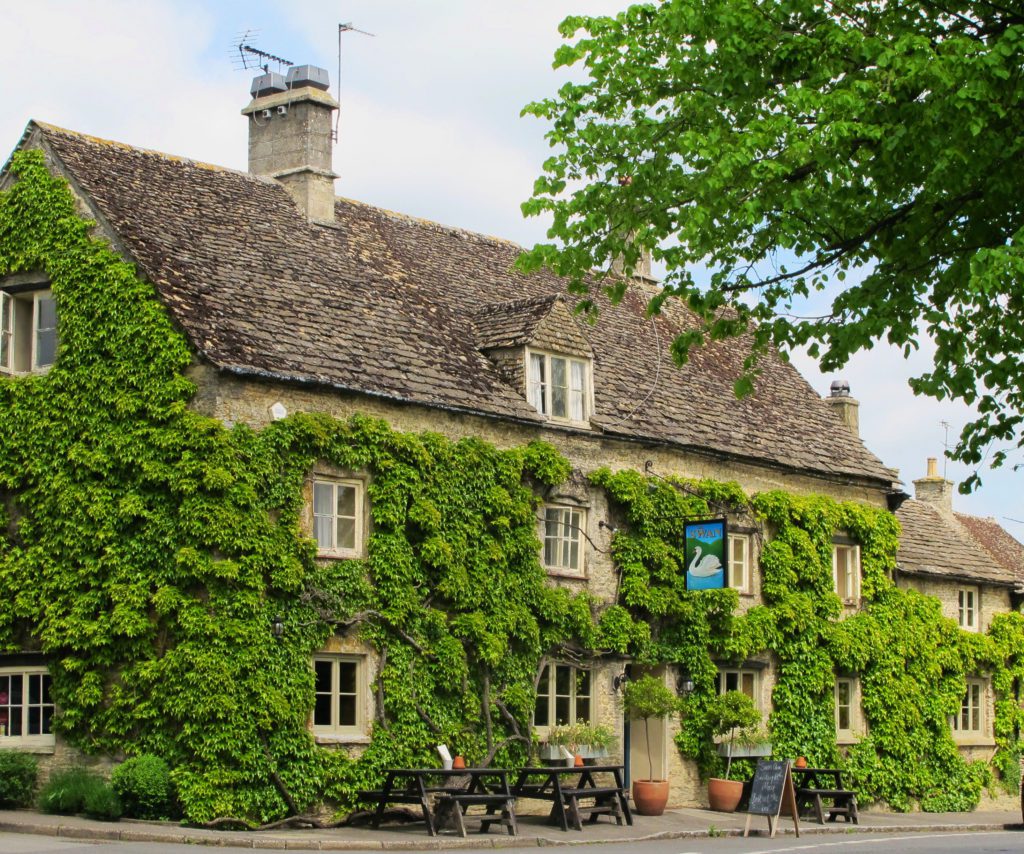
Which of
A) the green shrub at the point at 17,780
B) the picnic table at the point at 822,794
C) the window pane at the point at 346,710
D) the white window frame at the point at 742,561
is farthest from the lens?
the white window frame at the point at 742,561

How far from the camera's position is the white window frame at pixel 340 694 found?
24812 mm

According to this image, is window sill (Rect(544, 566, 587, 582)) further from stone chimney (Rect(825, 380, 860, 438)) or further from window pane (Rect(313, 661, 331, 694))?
stone chimney (Rect(825, 380, 860, 438))

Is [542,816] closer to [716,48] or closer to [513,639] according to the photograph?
[513,639]

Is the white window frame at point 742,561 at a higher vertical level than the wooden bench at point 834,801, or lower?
higher

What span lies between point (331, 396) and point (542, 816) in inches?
297

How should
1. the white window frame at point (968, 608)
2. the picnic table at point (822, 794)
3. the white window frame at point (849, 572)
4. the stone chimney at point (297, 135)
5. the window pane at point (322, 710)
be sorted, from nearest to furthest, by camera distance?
the window pane at point (322, 710) → the picnic table at point (822, 794) → the stone chimney at point (297, 135) → the white window frame at point (849, 572) → the white window frame at point (968, 608)

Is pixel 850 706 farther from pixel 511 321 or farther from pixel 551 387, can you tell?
pixel 511 321

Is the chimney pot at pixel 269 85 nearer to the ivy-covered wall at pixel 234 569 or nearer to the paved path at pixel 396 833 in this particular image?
the ivy-covered wall at pixel 234 569

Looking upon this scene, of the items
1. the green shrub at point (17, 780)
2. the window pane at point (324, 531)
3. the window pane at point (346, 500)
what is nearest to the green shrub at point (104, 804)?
the green shrub at point (17, 780)

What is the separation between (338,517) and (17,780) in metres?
5.98

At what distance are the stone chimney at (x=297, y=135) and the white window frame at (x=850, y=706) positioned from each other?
13843mm

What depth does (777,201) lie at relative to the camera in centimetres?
1590

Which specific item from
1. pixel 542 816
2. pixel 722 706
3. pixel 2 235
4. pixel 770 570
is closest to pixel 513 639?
pixel 542 816

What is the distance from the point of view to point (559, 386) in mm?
29469
